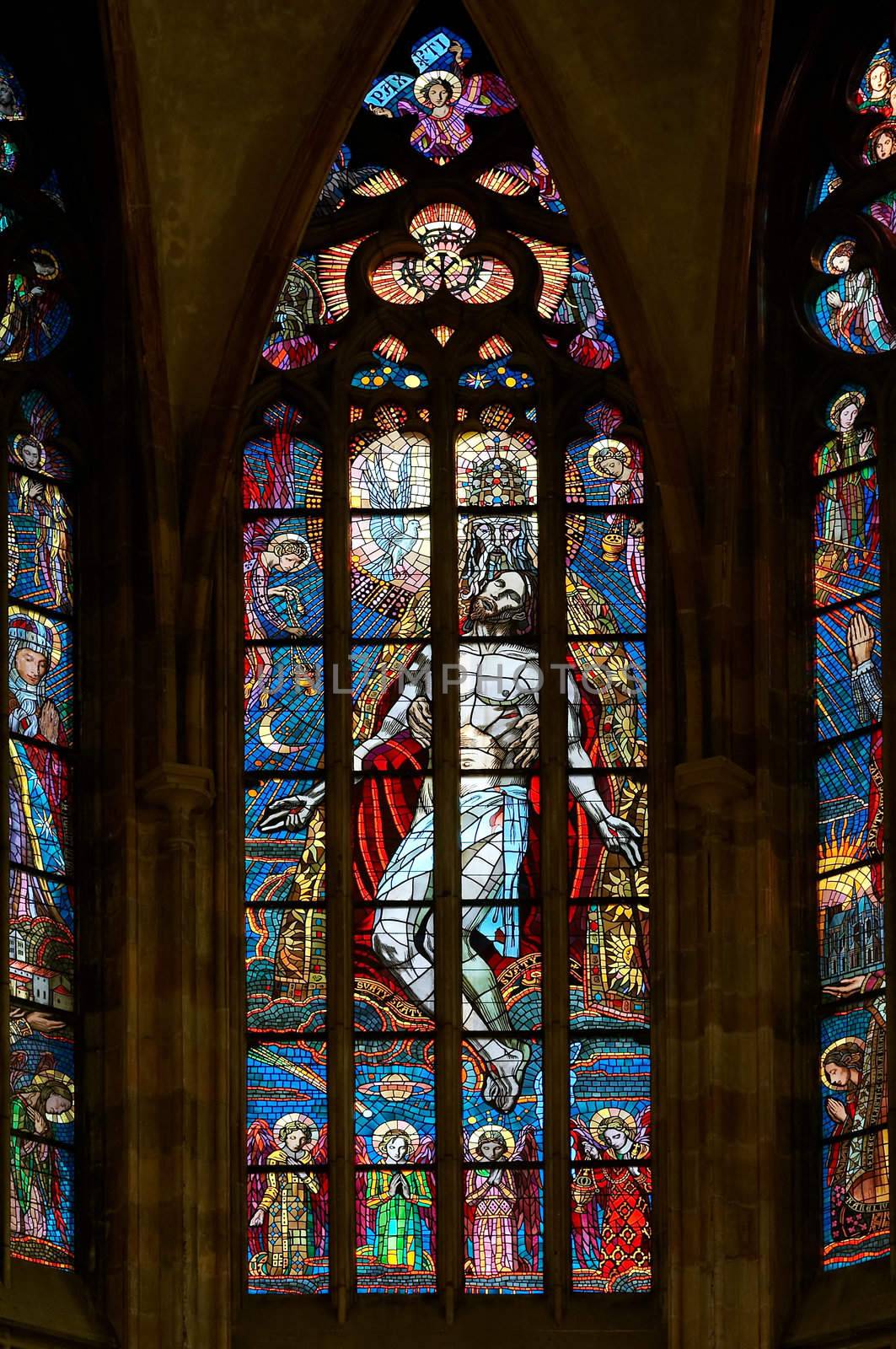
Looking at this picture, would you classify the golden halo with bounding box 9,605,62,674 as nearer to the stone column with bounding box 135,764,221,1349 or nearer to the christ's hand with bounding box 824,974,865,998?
the stone column with bounding box 135,764,221,1349

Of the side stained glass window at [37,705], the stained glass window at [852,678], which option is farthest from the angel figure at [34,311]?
the stained glass window at [852,678]

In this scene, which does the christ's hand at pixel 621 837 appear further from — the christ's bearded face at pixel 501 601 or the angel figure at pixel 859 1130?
the angel figure at pixel 859 1130

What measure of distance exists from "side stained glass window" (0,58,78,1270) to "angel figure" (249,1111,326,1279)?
959 mm

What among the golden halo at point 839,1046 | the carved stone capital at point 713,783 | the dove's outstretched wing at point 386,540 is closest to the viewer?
the golden halo at point 839,1046

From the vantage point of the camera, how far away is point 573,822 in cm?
2438

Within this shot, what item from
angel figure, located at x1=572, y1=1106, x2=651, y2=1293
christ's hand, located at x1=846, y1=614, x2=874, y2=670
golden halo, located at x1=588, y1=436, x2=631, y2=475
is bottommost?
angel figure, located at x1=572, y1=1106, x2=651, y2=1293

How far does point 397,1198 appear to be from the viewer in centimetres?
2383

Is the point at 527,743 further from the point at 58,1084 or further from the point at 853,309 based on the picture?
the point at 58,1084

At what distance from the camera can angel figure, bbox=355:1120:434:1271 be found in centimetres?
2375

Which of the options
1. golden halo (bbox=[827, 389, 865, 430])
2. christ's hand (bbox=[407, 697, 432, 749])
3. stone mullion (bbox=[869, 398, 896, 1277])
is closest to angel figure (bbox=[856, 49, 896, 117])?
golden halo (bbox=[827, 389, 865, 430])

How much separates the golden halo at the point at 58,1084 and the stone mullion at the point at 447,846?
187 cm

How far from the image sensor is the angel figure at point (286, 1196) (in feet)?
77.7

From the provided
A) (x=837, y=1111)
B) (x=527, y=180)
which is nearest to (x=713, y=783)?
(x=837, y=1111)

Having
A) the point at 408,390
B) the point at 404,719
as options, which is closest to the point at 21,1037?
the point at 404,719
